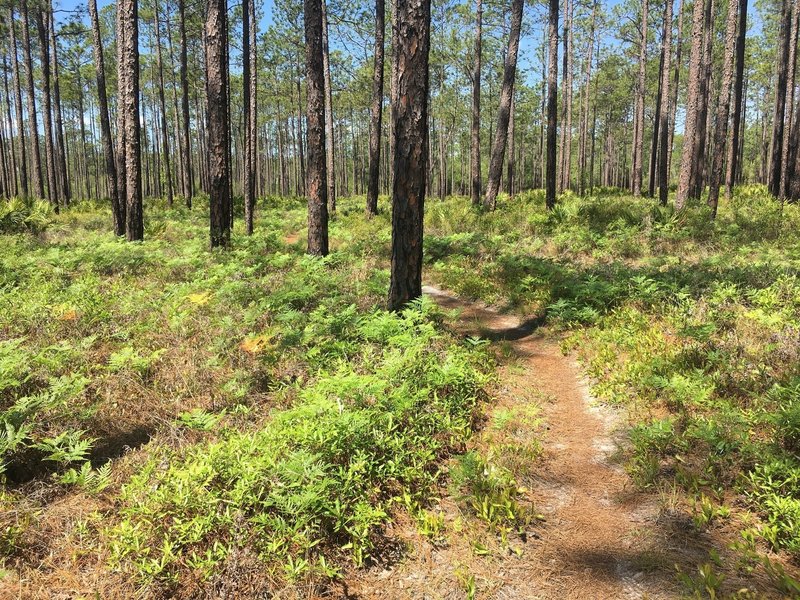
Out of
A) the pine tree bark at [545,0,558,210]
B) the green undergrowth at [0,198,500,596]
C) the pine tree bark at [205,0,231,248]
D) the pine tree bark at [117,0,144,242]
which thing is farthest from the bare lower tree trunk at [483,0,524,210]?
the pine tree bark at [117,0,144,242]

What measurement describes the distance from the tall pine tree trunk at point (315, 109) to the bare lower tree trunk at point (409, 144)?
3754 millimetres

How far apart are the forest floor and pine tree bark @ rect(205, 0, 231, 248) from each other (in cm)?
1030

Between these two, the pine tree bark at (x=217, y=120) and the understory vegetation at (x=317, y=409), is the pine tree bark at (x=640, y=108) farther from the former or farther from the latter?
the pine tree bark at (x=217, y=120)

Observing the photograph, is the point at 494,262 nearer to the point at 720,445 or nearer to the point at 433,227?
the point at 433,227

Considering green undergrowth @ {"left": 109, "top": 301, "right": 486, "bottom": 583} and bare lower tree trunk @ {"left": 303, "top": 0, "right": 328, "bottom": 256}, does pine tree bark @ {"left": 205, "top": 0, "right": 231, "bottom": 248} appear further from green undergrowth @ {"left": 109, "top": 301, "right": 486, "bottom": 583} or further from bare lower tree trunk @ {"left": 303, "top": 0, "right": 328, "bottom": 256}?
green undergrowth @ {"left": 109, "top": 301, "right": 486, "bottom": 583}

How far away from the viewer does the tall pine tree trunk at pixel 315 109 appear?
970 centimetres

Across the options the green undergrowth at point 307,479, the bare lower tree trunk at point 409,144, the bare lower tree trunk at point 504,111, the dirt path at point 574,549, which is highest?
the bare lower tree trunk at point 504,111

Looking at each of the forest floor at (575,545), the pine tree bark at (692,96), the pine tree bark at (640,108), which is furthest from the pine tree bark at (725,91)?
the forest floor at (575,545)

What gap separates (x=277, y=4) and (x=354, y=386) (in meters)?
30.0

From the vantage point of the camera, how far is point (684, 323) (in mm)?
6203

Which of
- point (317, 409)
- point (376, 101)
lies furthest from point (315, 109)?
point (376, 101)

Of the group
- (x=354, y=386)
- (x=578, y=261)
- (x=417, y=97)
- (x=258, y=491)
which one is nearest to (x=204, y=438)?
(x=258, y=491)

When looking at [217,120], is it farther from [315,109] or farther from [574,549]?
[574,549]

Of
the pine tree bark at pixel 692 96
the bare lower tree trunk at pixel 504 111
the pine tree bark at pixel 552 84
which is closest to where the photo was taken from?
the pine tree bark at pixel 692 96
